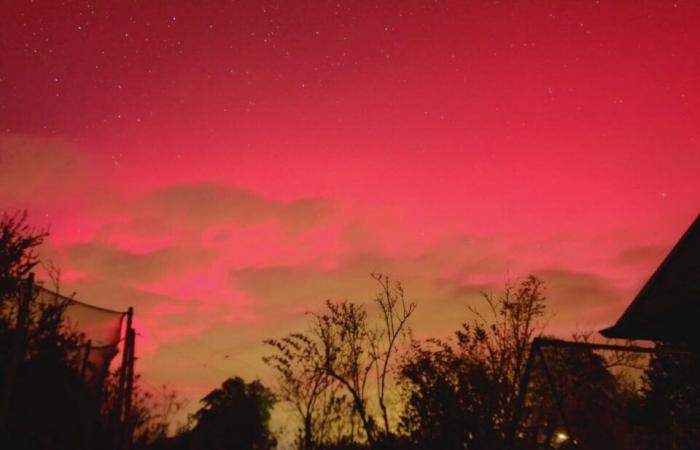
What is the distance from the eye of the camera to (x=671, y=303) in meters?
6.77

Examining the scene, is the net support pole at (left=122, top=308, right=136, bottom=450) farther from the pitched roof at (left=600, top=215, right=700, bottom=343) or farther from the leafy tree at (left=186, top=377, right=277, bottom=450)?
the leafy tree at (left=186, top=377, right=277, bottom=450)

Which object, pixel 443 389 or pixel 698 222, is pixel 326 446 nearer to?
Answer: pixel 443 389

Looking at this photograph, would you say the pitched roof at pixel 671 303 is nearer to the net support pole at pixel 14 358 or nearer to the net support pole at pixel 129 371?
the net support pole at pixel 14 358

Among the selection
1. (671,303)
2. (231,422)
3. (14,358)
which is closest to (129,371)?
(14,358)

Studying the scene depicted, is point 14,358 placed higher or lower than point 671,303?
higher

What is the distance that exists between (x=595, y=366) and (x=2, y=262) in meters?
35.9

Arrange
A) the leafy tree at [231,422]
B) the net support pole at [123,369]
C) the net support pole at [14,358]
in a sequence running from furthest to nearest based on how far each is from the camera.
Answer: the leafy tree at [231,422] < the net support pole at [123,369] < the net support pole at [14,358]

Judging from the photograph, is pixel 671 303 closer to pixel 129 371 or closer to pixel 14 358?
Answer: pixel 14 358

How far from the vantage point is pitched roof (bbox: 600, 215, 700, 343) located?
6.64m

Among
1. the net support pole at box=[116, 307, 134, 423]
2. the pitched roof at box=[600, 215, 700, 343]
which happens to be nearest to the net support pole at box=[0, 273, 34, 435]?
the net support pole at box=[116, 307, 134, 423]

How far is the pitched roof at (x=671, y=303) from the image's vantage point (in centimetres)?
664

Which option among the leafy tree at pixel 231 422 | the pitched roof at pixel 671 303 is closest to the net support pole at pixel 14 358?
the pitched roof at pixel 671 303

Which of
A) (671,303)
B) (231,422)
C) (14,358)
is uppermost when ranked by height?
(14,358)

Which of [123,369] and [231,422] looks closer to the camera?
[123,369]
